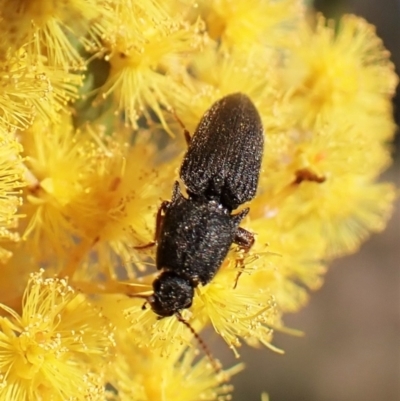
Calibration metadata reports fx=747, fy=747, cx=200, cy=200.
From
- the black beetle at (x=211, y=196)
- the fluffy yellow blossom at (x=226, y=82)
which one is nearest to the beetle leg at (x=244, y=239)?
the black beetle at (x=211, y=196)

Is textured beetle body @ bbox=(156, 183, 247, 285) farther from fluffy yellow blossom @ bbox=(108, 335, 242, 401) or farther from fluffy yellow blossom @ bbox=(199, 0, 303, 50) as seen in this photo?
fluffy yellow blossom @ bbox=(199, 0, 303, 50)

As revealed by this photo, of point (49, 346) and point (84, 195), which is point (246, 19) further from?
point (49, 346)

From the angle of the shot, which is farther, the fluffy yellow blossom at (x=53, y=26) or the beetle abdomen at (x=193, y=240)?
the beetle abdomen at (x=193, y=240)

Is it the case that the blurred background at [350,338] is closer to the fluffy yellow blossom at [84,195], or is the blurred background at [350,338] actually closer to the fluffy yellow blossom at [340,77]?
the fluffy yellow blossom at [340,77]

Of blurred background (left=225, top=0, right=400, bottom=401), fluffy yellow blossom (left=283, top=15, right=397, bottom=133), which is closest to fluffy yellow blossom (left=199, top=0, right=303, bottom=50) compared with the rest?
fluffy yellow blossom (left=283, top=15, right=397, bottom=133)

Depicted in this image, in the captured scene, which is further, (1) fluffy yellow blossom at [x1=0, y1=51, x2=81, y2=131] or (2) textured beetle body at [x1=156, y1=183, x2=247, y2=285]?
(2) textured beetle body at [x1=156, y1=183, x2=247, y2=285]

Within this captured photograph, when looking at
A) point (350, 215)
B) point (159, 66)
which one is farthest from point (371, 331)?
point (159, 66)

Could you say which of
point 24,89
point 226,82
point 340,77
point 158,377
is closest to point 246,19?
point 226,82
